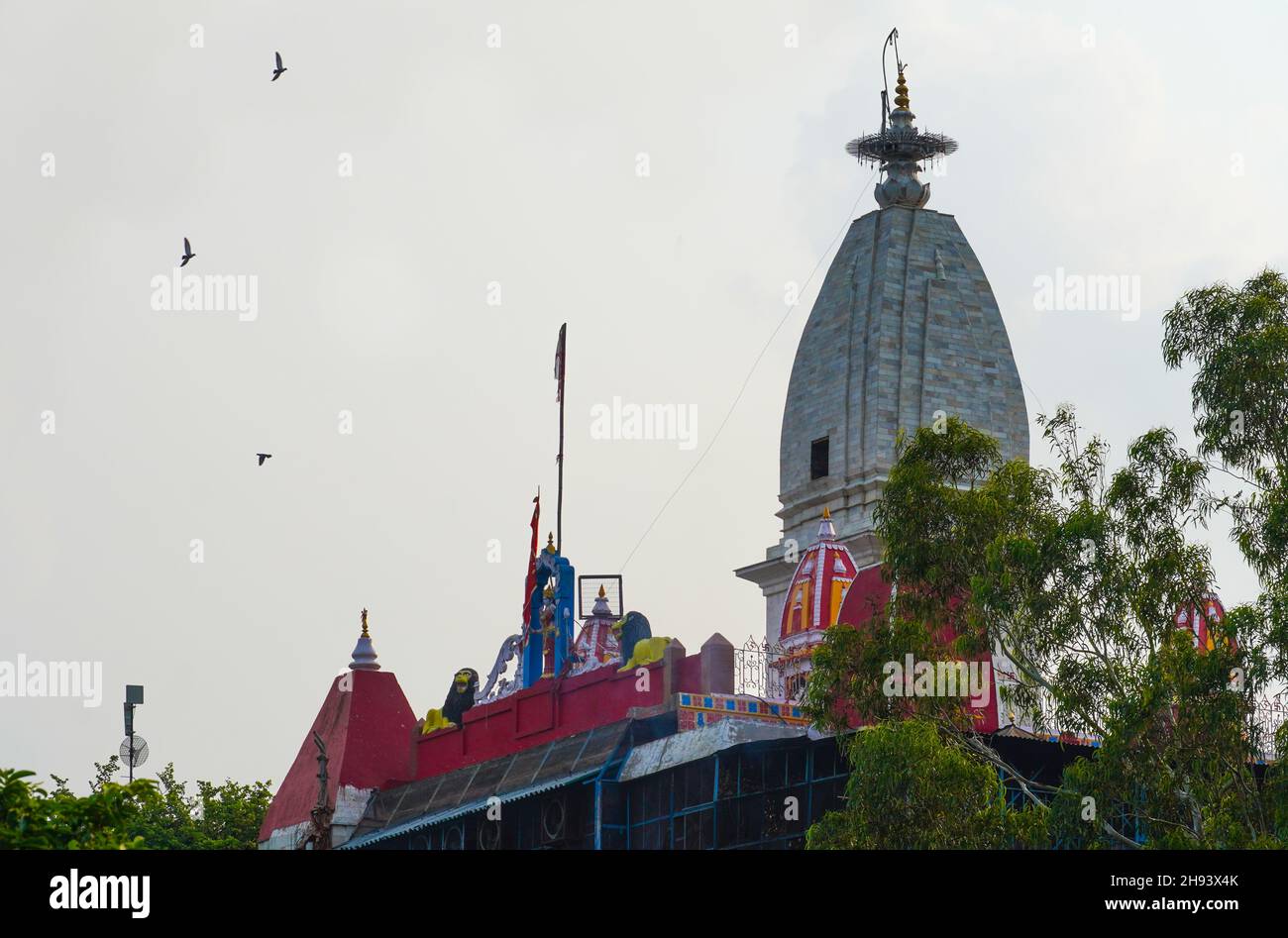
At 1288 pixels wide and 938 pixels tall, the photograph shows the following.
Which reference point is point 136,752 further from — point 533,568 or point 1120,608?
point 1120,608

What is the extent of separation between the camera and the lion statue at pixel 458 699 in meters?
43.6

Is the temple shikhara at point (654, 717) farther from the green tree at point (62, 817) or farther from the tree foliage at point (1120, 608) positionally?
the green tree at point (62, 817)

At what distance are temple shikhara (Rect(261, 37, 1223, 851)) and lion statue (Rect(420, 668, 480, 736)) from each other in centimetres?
4

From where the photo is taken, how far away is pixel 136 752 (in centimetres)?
5041

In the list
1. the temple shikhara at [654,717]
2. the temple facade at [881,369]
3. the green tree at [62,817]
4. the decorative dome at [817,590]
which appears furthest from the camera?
the temple facade at [881,369]

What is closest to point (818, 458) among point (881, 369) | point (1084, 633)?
point (881, 369)

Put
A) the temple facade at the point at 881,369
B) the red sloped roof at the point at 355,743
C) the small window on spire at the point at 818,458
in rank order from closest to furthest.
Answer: the red sloped roof at the point at 355,743, the temple facade at the point at 881,369, the small window on spire at the point at 818,458

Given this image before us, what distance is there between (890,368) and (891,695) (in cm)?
3349

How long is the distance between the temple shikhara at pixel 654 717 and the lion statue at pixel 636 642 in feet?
0.12

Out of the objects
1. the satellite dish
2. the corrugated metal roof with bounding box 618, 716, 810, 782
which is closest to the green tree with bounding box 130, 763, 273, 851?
the satellite dish

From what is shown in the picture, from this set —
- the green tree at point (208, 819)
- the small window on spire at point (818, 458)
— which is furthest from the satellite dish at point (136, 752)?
the small window on spire at point (818, 458)

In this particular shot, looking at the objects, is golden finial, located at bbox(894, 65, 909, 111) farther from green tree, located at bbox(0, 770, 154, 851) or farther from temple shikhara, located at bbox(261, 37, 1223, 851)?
green tree, located at bbox(0, 770, 154, 851)
